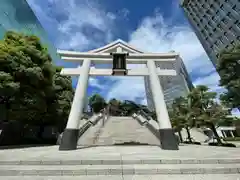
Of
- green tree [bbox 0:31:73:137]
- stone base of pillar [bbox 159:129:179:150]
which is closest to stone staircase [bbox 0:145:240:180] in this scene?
stone base of pillar [bbox 159:129:179:150]

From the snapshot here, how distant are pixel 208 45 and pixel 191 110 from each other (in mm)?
21824

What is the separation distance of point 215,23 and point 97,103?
36966mm

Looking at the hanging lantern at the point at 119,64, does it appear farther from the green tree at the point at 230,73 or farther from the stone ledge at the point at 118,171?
the green tree at the point at 230,73

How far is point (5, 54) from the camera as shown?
8.87m

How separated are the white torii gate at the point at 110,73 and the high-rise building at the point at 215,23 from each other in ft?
64.5

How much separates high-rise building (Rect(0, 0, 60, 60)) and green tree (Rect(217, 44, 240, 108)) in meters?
20.3

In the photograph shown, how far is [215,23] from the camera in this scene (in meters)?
28.1

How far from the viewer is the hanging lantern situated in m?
8.69

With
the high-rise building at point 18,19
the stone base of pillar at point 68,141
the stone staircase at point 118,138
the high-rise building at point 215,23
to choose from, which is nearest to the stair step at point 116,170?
the stone base of pillar at point 68,141

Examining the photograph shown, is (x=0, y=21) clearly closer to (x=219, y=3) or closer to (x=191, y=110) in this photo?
(x=191, y=110)

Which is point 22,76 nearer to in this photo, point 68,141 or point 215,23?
point 68,141

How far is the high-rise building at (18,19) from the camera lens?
2103 cm

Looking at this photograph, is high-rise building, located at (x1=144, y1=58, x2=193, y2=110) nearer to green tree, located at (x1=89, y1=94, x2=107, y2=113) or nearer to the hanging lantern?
green tree, located at (x1=89, y1=94, x2=107, y2=113)

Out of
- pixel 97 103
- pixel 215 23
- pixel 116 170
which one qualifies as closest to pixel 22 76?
pixel 116 170
